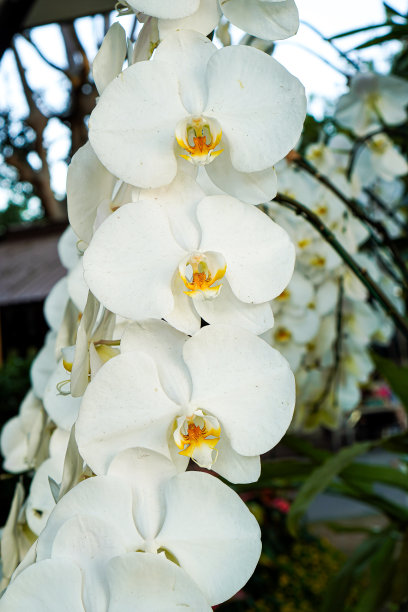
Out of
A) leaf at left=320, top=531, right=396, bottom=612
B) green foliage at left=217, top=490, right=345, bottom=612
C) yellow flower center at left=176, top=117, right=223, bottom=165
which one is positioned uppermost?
yellow flower center at left=176, top=117, right=223, bottom=165

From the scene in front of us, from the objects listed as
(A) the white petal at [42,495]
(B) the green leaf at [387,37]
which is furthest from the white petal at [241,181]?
(B) the green leaf at [387,37]

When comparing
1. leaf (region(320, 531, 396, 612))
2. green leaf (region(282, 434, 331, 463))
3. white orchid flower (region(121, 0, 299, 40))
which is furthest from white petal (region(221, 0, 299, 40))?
leaf (region(320, 531, 396, 612))

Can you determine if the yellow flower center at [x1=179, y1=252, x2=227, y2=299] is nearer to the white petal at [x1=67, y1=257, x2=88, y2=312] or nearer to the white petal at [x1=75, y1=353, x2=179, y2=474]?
the white petal at [x1=75, y1=353, x2=179, y2=474]

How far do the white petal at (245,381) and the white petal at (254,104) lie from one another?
0.09 m

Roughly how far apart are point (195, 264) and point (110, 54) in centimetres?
11

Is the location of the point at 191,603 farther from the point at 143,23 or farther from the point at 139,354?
the point at 143,23

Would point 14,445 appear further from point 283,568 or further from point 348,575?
point 283,568

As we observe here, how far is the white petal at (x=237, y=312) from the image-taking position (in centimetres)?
32

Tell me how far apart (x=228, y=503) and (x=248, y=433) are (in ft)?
0.11

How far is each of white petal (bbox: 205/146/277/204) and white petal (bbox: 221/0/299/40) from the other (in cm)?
7

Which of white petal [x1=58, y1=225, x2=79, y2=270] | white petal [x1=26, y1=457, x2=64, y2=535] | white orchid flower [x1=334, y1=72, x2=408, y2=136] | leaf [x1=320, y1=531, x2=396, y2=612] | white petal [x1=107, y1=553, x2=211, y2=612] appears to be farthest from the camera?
leaf [x1=320, y1=531, x2=396, y2=612]

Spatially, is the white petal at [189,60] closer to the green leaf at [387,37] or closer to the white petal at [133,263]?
the white petal at [133,263]

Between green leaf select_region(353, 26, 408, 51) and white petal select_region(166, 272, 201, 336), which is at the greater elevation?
white petal select_region(166, 272, 201, 336)

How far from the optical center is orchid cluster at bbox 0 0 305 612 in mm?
293
